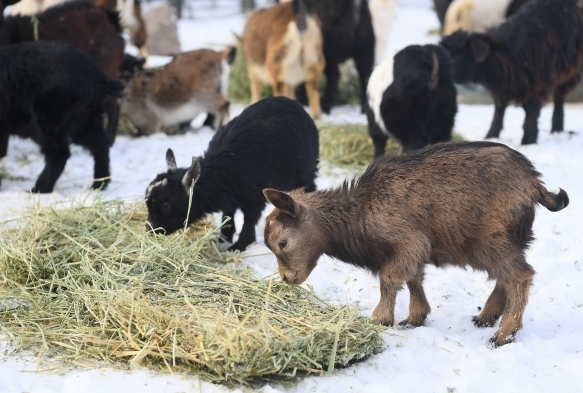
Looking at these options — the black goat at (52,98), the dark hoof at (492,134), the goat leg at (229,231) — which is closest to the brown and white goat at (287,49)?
the dark hoof at (492,134)

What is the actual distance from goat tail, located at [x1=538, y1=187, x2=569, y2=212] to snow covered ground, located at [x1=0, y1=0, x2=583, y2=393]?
0.83m

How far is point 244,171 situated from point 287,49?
502cm

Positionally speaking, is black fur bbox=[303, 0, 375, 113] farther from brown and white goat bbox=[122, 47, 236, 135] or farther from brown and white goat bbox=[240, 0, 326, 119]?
brown and white goat bbox=[122, 47, 236, 135]

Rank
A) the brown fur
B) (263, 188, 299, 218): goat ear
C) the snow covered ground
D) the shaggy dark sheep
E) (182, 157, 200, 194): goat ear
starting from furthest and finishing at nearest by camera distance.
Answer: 1. the brown fur
2. the shaggy dark sheep
3. (182, 157, 200, 194): goat ear
4. (263, 188, 299, 218): goat ear
5. the snow covered ground

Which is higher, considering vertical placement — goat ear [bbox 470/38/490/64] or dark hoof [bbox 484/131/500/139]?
goat ear [bbox 470/38/490/64]

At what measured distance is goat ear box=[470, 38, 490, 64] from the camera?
387 inches

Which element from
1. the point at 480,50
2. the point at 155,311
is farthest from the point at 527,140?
the point at 155,311

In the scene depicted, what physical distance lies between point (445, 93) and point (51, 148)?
13.6 ft

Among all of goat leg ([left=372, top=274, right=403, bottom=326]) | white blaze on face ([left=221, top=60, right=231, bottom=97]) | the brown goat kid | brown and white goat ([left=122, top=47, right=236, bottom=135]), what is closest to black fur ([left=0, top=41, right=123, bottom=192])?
brown and white goat ([left=122, top=47, right=236, bottom=135])

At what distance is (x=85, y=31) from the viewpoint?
10.4 m

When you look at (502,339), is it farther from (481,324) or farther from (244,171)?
(244,171)

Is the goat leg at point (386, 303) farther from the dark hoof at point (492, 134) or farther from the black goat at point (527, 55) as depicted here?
the dark hoof at point (492, 134)

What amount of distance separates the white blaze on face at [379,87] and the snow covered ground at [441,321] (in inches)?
29.8

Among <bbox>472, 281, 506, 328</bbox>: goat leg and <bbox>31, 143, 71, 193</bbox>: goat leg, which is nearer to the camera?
<bbox>472, 281, 506, 328</bbox>: goat leg
